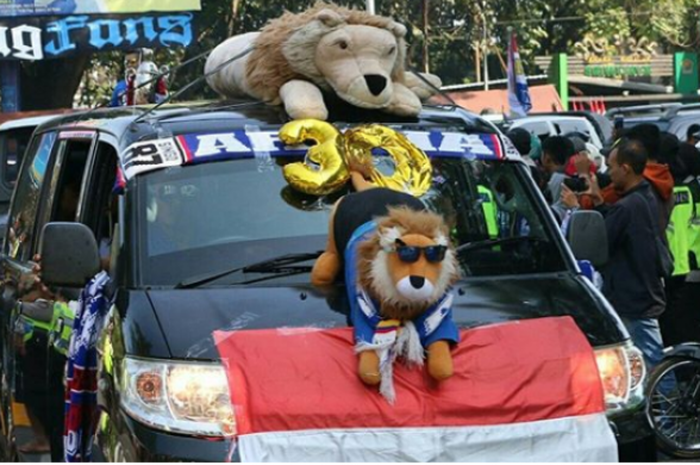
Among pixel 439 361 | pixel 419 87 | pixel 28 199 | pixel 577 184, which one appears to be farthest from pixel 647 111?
pixel 439 361

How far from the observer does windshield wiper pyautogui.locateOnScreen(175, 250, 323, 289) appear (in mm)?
5516

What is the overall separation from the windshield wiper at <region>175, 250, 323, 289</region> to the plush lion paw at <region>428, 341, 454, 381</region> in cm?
78

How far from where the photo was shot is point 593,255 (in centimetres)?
616

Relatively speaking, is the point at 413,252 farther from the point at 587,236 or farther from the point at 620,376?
the point at 587,236

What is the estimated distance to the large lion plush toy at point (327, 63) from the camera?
20.5 ft

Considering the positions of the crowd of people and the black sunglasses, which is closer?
the black sunglasses

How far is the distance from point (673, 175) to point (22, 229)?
14.9ft

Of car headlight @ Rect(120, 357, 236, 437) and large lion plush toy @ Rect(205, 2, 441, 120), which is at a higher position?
large lion plush toy @ Rect(205, 2, 441, 120)

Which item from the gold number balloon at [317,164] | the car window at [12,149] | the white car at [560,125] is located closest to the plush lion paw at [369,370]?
the gold number balloon at [317,164]

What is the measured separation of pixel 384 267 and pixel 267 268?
2.46ft

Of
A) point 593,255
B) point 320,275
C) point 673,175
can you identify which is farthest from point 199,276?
point 673,175

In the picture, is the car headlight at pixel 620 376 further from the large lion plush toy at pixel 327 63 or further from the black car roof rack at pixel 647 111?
the black car roof rack at pixel 647 111

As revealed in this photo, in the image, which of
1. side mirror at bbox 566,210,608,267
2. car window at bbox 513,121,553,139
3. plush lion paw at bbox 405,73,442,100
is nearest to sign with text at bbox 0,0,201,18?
car window at bbox 513,121,553,139

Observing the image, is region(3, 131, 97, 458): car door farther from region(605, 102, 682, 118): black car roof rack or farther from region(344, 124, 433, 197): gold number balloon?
region(605, 102, 682, 118): black car roof rack
